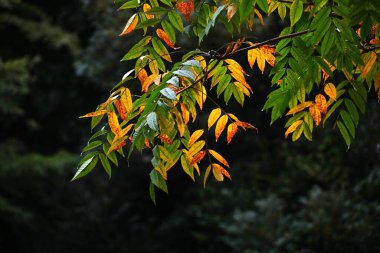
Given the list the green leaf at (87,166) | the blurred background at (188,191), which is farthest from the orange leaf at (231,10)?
the blurred background at (188,191)

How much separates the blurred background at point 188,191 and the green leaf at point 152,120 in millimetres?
3835

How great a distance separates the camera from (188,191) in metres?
8.80

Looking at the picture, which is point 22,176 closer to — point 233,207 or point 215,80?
point 233,207

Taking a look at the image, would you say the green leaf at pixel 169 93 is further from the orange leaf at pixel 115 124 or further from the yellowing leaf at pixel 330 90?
the yellowing leaf at pixel 330 90

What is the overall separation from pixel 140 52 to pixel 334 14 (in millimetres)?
728

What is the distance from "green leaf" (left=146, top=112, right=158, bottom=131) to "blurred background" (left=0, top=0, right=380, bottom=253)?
3.83 meters

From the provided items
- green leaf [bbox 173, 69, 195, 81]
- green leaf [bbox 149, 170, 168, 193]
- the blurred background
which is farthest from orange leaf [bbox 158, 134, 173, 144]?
the blurred background

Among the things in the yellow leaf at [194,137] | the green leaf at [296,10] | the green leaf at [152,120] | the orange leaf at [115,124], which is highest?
the green leaf at [296,10]

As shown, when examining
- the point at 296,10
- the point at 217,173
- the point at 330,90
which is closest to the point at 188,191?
the point at 217,173

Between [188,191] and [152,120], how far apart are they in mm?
7363

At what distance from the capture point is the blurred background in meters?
5.91

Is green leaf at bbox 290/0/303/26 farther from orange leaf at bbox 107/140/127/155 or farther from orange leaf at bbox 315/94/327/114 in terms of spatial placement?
orange leaf at bbox 107/140/127/155

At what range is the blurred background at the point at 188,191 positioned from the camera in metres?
5.91

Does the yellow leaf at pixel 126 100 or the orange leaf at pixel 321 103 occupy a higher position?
the yellow leaf at pixel 126 100
